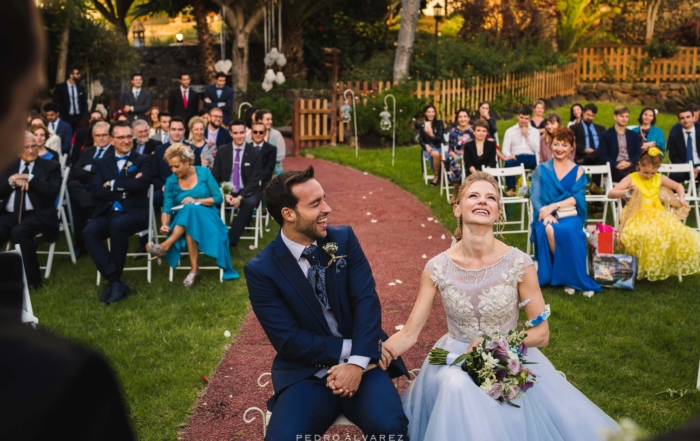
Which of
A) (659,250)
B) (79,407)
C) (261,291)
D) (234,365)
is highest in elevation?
(79,407)

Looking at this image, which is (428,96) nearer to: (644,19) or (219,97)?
(219,97)

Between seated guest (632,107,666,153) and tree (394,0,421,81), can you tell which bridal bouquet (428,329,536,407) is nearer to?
seated guest (632,107,666,153)

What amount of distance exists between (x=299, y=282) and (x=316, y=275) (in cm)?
12

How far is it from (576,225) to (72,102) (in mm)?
11065

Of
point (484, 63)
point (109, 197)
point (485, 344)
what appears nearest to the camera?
point (485, 344)

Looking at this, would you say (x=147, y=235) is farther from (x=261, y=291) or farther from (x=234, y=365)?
(x=261, y=291)

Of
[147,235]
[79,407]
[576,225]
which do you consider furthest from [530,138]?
[79,407]

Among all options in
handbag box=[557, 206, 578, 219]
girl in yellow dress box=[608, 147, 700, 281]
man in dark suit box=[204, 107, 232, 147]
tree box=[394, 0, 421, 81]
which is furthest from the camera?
tree box=[394, 0, 421, 81]

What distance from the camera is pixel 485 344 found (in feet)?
13.1

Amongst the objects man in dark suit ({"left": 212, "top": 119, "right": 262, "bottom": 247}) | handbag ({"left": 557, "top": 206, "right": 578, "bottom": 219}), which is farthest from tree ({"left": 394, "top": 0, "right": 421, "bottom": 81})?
handbag ({"left": 557, "top": 206, "right": 578, "bottom": 219})

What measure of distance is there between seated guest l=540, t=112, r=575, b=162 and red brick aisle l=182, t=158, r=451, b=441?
2050 mm

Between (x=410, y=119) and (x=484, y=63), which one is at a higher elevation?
(x=484, y=63)

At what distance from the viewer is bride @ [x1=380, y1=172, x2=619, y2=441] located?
12.3 ft

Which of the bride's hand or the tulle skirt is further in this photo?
the bride's hand
